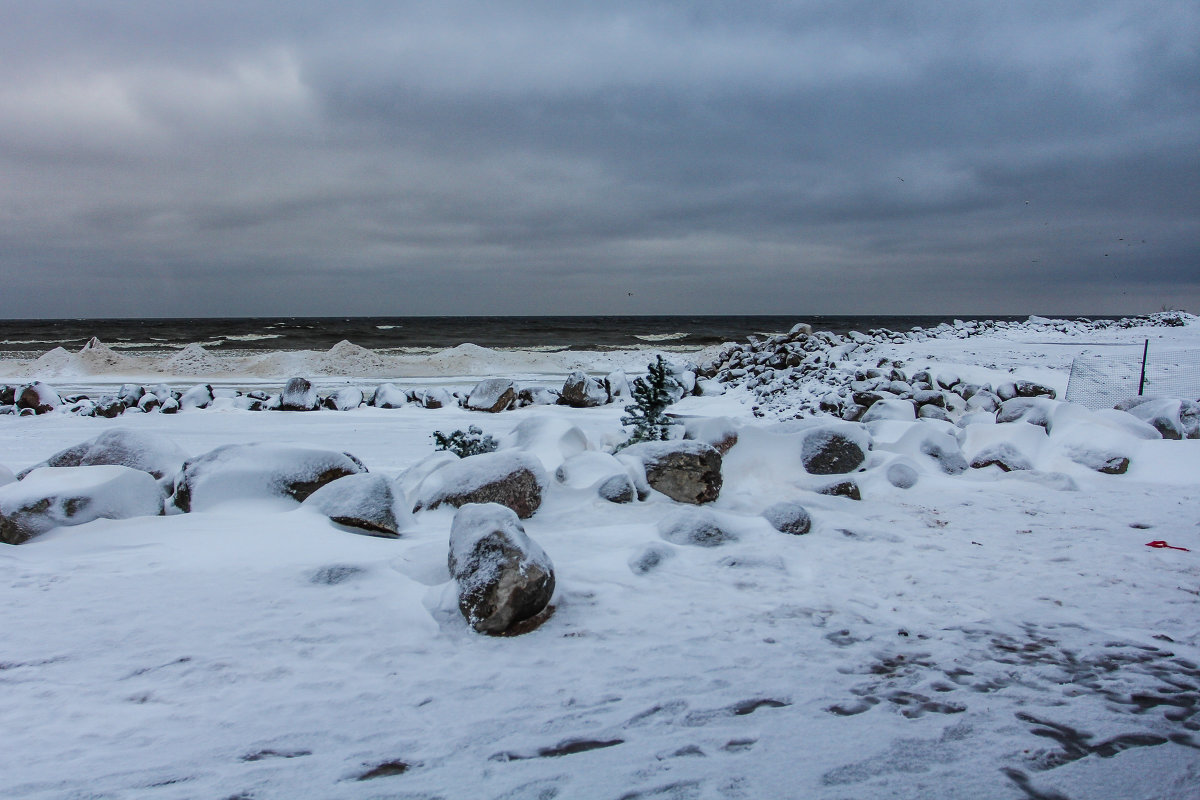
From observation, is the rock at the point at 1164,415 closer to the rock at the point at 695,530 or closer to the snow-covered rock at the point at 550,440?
the rock at the point at 695,530

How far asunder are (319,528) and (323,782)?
2.25 m

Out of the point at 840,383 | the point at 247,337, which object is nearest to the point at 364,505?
the point at 840,383

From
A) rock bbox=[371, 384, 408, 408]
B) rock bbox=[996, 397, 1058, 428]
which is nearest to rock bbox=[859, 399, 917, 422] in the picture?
rock bbox=[996, 397, 1058, 428]

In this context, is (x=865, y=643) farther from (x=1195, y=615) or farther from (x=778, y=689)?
(x=1195, y=615)

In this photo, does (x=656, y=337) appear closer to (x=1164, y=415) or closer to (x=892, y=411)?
(x=892, y=411)

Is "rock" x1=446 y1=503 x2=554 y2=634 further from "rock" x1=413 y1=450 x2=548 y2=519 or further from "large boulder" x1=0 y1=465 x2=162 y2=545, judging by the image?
"large boulder" x1=0 y1=465 x2=162 y2=545

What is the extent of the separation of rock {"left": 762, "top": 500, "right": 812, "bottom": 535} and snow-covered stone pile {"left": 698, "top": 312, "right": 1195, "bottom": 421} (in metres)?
3.89

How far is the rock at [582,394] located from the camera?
12039 millimetres

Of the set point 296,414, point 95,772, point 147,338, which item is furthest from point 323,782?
point 147,338

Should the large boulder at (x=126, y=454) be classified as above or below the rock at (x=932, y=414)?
below

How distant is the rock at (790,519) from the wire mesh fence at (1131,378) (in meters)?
6.11

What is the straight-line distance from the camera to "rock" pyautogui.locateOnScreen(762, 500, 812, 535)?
4070 mm

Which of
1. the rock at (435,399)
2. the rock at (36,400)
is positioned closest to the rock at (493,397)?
the rock at (435,399)

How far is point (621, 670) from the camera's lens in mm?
2451
